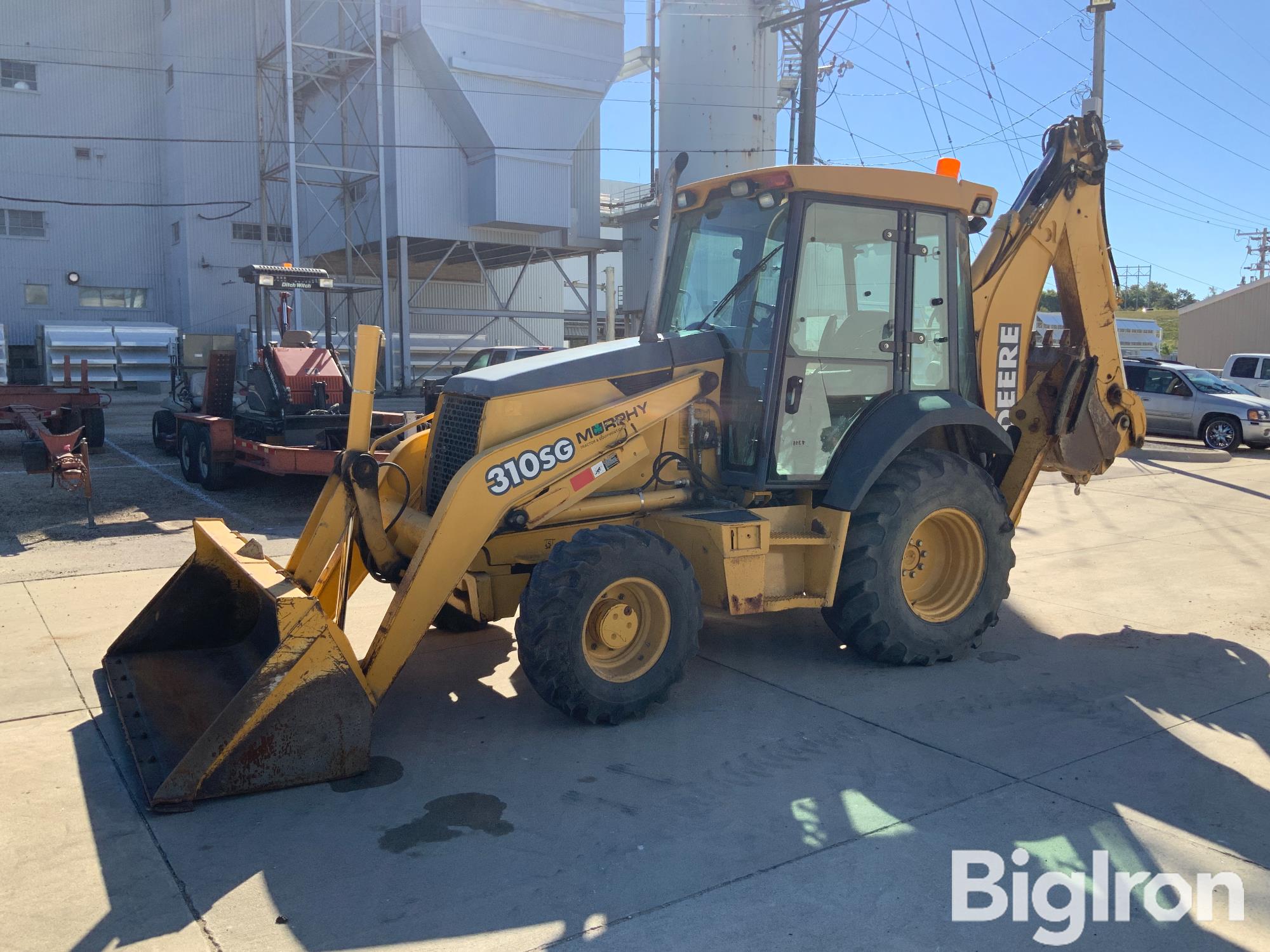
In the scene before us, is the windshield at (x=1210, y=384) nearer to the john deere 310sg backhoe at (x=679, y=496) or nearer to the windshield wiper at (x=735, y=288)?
the john deere 310sg backhoe at (x=679, y=496)

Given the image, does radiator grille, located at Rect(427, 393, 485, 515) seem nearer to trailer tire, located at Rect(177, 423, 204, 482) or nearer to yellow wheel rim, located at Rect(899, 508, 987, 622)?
yellow wheel rim, located at Rect(899, 508, 987, 622)

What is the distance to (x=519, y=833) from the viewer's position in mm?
3963

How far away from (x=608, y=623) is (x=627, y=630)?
5.1 inches

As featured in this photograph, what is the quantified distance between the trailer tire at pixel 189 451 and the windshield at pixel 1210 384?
1798cm

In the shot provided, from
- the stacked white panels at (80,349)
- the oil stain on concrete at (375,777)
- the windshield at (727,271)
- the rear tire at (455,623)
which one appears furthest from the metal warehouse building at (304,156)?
the oil stain on concrete at (375,777)

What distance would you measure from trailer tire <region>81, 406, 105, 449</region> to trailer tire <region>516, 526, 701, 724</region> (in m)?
13.3

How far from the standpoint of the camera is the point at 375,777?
174 inches

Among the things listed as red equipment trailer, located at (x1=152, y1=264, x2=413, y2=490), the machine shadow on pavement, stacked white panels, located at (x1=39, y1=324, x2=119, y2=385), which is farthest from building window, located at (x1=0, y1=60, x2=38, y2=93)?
the machine shadow on pavement

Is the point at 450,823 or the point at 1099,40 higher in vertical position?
the point at 1099,40

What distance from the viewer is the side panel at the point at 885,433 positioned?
5582mm

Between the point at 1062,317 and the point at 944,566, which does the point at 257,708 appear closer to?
the point at 944,566

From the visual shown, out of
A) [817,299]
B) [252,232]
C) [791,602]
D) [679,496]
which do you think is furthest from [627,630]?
[252,232]

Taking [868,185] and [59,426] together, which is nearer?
[868,185]

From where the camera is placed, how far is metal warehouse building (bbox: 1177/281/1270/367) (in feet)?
114
